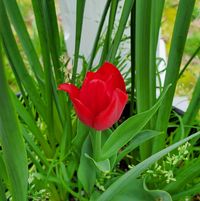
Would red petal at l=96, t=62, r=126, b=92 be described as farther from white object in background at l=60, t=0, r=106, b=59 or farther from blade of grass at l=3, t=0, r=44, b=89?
white object in background at l=60, t=0, r=106, b=59

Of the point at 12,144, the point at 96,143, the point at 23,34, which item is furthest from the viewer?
the point at 23,34

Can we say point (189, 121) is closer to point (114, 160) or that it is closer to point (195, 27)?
point (114, 160)

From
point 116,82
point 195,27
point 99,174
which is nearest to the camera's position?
point 116,82

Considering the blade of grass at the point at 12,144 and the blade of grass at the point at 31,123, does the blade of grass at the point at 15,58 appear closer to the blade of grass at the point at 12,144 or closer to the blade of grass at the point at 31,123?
the blade of grass at the point at 31,123

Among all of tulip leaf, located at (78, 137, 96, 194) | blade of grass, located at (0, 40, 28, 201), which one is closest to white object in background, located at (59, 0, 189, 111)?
tulip leaf, located at (78, 137, 96, 194)

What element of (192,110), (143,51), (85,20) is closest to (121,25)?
(143,51)

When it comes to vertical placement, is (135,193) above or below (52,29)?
below

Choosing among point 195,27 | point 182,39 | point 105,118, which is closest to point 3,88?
point 105,118

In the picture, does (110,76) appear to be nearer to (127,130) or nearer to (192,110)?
(127,130)
